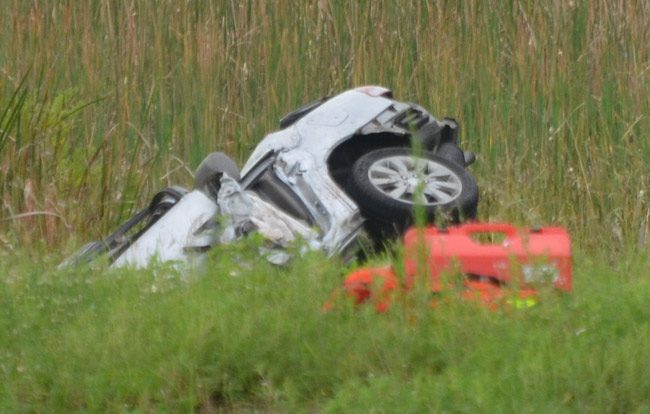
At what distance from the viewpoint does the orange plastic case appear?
422 cm

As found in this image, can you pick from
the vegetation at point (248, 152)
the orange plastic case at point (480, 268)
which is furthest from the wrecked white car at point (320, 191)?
the orange plastic case at point (480, 268)

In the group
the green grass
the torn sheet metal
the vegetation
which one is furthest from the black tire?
the green grass

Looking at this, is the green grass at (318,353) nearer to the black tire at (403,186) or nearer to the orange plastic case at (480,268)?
the orange plastic case at (480,268)

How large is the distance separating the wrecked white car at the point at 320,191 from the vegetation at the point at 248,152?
0.39 m

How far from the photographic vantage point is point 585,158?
6.91m

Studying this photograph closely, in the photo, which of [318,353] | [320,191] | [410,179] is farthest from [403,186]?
[318,353]

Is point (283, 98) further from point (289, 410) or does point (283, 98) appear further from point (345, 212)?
point (289, 410)

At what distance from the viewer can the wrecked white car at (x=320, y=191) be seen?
5320mm

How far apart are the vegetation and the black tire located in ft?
1.75

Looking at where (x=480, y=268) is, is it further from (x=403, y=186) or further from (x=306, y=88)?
(x=306, y=88)

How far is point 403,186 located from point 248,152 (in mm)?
2055

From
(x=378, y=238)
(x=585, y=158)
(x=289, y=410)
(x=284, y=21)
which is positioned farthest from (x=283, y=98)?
(x=289, y=410)

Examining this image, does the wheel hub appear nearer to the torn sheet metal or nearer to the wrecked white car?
the wrecked white car

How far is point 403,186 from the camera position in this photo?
217 inches
